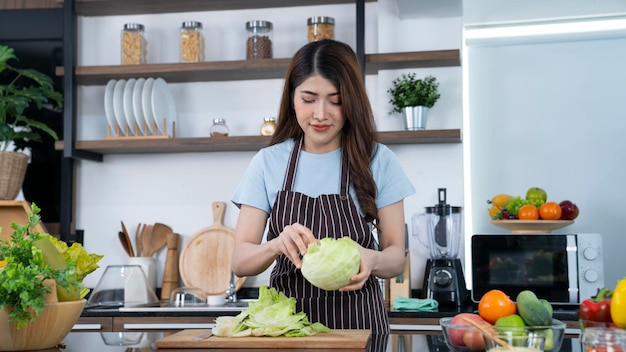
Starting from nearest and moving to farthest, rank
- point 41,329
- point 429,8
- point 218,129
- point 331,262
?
point 41,329
point 331,262
point 429,8
point 218,129

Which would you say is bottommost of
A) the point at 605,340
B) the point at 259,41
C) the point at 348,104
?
the point at 605,340

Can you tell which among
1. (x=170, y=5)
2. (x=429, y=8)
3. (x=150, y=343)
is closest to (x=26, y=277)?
Answer: (x=150, y=343)

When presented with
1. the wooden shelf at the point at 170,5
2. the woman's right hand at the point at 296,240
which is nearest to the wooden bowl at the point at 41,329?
the woman's right hand at the point at 296,240

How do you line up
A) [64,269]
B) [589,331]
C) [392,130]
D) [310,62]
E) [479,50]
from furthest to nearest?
[479,50], [392,130], [310,62], [64,269], [589,331]

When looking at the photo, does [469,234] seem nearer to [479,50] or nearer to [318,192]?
[479,50]

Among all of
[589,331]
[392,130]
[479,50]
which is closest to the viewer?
[589,331]

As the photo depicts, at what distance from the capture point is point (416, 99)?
334 cm

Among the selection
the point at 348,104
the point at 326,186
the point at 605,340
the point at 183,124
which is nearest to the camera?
the point at 605,340

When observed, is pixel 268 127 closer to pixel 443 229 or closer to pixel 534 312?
pixel 443 229

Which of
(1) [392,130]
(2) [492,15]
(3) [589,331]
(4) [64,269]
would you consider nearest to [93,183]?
(1) [392,130]

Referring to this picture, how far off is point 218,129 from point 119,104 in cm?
50

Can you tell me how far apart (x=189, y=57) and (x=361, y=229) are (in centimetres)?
185

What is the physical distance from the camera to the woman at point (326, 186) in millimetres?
1966

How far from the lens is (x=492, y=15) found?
3635mm
